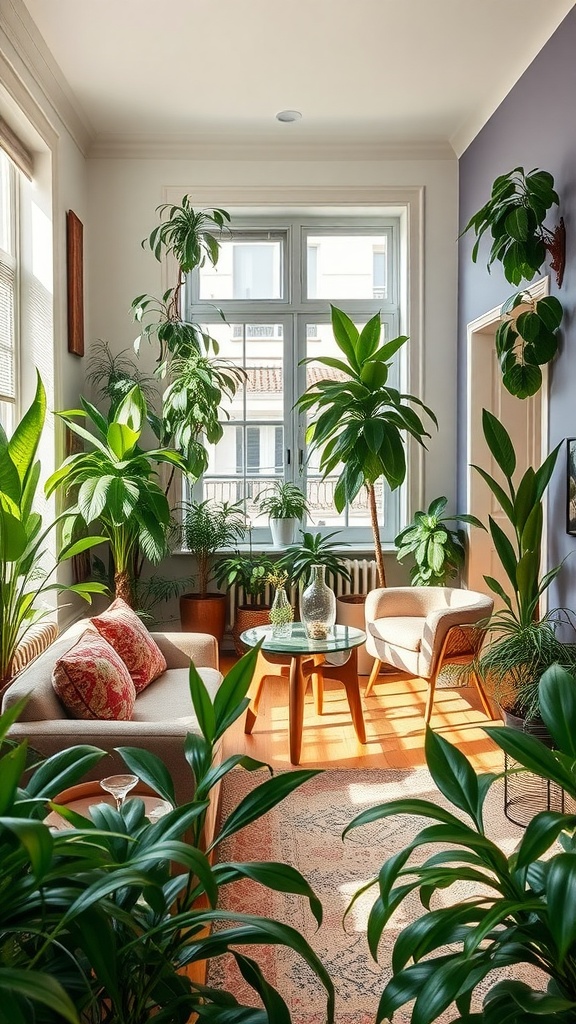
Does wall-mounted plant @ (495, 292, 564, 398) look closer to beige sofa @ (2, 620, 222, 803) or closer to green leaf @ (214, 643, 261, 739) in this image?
beige sofa @ (2, 620, 222, 803)

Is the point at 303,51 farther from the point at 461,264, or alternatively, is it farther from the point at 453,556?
the point at 453,556

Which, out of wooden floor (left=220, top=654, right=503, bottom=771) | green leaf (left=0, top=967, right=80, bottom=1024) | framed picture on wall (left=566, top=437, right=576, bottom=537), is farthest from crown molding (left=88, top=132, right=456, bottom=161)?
green leaf (left=0, top=967, right=80, bottom=1024)

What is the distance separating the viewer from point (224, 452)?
582cm

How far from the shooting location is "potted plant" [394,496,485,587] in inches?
200

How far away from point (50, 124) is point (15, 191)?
1.24 feet

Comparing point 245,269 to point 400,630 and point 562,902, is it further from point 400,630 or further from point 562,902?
point 562,902

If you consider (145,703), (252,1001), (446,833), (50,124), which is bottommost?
(252,1001)

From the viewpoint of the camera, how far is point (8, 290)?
166 inches

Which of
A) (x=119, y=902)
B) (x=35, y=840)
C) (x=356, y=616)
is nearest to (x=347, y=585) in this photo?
(x=356, y=616)

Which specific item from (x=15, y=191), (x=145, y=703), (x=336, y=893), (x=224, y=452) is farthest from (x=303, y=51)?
(x=336, y=893)

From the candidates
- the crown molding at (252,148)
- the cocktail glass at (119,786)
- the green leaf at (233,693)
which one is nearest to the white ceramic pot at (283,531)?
the crown molding at (252,148)

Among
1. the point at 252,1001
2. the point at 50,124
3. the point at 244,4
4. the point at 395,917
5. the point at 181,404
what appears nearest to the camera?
the point at 252,1001

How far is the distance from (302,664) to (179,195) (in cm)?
326

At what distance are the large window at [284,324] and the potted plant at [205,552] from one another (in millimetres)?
423
